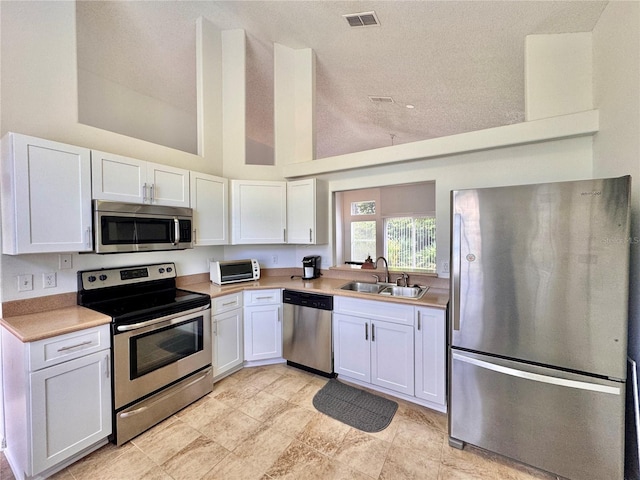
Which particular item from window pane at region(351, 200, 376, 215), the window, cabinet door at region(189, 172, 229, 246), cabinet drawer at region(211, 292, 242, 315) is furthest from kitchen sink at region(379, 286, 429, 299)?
window pane at region(351, 200, 376, 215)

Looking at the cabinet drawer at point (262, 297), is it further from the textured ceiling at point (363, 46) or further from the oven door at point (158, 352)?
the textured ceiling at point (363, 46)

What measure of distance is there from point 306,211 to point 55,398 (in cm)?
244

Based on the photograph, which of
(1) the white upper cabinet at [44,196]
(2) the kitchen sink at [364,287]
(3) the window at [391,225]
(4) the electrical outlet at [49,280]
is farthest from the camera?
(3) the window at [391,225]

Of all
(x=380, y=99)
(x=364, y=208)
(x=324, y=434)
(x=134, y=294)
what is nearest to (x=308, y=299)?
(x=324, y=434)

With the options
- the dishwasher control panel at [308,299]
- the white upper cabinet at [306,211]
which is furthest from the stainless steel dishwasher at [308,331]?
the white upper cabinet at [306,211]

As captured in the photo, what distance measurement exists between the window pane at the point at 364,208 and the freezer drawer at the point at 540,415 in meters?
5.64

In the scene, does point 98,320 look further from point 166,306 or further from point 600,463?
point 600,463

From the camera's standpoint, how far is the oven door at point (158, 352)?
1791 mm

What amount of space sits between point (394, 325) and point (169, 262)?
7.60 ft

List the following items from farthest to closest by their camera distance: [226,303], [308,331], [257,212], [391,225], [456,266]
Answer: [391,225] → [257,212] → [308,331] → [226,303] → [456,266]

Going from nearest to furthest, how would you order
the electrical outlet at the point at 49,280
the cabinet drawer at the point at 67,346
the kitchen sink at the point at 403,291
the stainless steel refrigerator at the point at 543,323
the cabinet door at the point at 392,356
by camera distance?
the stainless steel refrigerator at the point at 543,323 < the cabinet drawer at the point at 67,346 < the electrical outlet at the point at 49,280 < the cabinet door at the point at 392,356 < the kitchen sink at the point at 403,291

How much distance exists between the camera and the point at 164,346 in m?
2.06

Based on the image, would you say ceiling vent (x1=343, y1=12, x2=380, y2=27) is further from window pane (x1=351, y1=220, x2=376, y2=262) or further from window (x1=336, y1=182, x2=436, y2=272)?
window pane (x1=351, y1=220, x2=376, y2=262)

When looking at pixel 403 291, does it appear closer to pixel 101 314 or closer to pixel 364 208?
pixel 101 314
